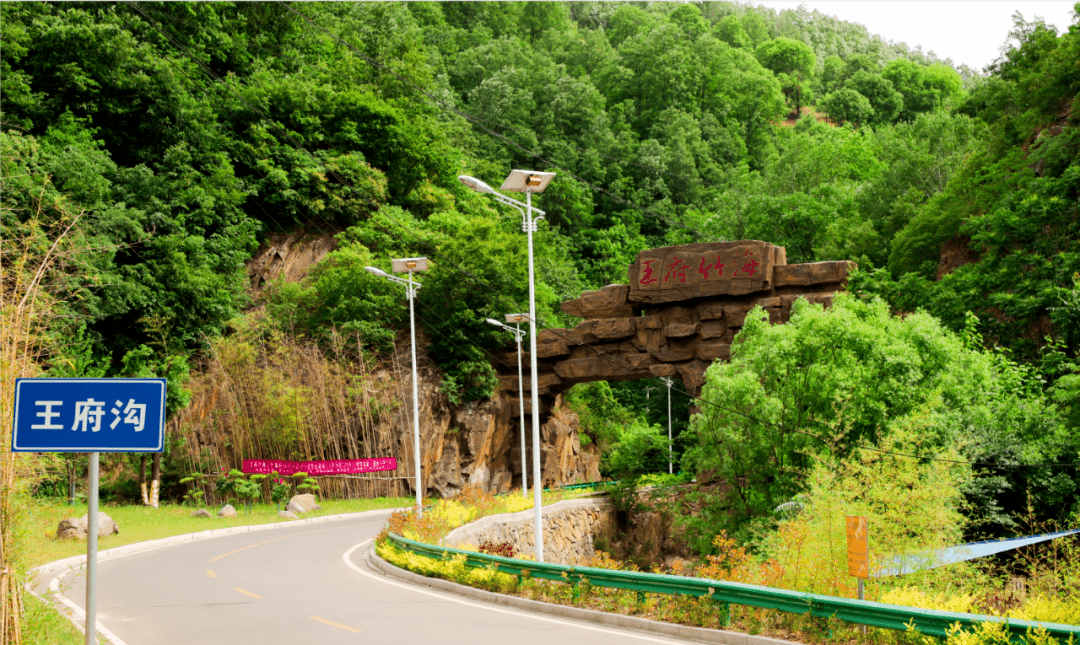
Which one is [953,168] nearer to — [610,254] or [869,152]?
[869,152]

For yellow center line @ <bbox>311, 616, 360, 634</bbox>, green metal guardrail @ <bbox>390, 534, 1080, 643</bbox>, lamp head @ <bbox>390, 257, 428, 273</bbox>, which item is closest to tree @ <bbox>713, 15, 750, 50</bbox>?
lamp head @ <bbox>390, 257, 428, 273</bbox>

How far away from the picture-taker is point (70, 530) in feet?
69.2

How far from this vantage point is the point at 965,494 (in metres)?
19.8

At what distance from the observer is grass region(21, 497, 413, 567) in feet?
66.2

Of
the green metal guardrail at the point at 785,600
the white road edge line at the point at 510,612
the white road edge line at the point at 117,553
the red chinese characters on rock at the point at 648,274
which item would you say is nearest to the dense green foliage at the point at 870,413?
the red chinese characters on rock at the point at 648,274

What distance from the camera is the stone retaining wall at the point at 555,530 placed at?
2116cm

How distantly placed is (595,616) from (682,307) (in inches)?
→ 864

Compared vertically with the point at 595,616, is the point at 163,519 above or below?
below

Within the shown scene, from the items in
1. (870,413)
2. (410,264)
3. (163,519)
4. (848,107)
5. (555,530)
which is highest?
(848,107)

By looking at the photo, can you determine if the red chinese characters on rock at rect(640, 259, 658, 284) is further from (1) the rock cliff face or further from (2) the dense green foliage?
(2) the dense green foliage

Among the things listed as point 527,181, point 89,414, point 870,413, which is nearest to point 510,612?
point 89,414

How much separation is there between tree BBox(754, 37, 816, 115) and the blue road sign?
291ft

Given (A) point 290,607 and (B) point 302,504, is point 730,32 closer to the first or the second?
(B) point 302,504

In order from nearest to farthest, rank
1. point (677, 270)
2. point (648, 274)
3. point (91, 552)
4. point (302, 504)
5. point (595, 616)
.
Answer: point (91, 552) → point (595, 616) → point (302, 504) → point (677, 270) → point (648, 274)
